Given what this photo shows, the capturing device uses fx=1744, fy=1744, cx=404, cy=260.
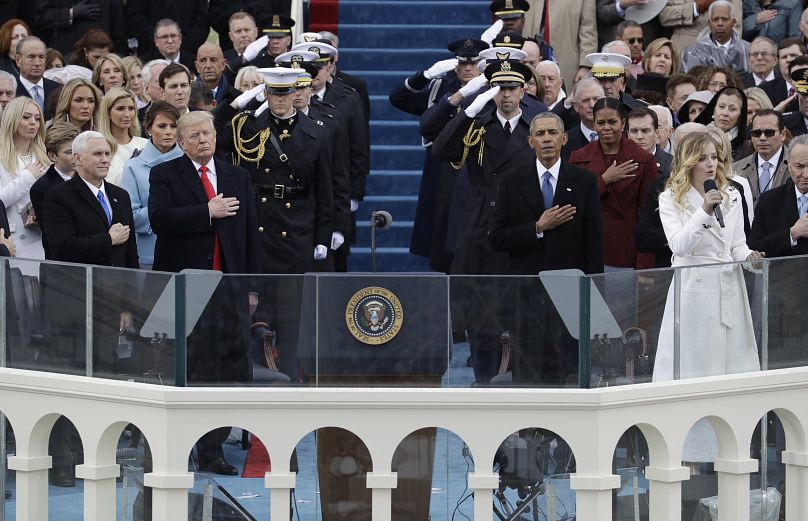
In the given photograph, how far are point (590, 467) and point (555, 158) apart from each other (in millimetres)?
2519

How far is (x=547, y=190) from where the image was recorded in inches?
385

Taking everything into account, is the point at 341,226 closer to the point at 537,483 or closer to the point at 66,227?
the point at 66,227

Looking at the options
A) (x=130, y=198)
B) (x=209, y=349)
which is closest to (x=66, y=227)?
(x=130, y=198)

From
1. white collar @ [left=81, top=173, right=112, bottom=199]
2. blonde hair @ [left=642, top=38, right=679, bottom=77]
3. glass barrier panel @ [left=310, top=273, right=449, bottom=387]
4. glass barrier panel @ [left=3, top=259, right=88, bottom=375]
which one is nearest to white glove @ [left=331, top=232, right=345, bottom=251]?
white collar @ [left=81, top=173, right=112, bottom=199]

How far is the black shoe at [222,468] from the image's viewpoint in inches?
315

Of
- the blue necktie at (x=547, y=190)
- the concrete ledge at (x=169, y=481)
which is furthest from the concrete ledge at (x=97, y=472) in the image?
the blue necktie at (x=547, y=190)

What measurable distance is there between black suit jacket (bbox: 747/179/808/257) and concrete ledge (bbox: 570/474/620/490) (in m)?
2.49

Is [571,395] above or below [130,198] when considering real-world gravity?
below

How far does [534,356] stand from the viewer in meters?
7.79

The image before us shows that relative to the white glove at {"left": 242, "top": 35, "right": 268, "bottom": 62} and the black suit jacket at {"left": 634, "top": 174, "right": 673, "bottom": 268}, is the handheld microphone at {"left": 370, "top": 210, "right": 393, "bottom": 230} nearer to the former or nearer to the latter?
the black suit jacket at {"left": 634, "top": 174, "right": 673, "bottom": 268}

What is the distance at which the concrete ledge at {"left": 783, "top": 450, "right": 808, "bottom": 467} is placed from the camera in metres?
8.34

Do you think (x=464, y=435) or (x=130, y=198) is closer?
(x=464, y=435)

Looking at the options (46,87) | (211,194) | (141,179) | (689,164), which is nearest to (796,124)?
(689,164)

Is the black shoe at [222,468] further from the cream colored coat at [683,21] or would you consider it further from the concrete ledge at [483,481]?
the cream colored coat at [683,21]
